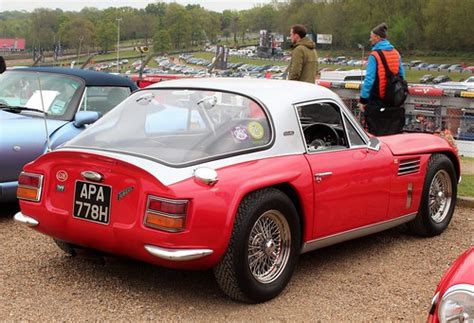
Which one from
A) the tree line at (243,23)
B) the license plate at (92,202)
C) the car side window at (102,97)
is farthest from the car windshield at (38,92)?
the license plate at (92,202)

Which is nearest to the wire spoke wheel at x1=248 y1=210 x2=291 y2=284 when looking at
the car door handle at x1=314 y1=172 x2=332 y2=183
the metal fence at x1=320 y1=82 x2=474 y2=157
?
the car door handle at x1=314 y1=172 x2=332 y2=183

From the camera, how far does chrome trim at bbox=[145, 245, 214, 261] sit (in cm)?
342

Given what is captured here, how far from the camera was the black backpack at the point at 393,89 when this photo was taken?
7035 mm

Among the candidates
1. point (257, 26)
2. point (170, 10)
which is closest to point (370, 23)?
→ point (257, 26)

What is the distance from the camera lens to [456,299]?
2.35 meters

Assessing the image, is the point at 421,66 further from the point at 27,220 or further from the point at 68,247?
the point at 27,220

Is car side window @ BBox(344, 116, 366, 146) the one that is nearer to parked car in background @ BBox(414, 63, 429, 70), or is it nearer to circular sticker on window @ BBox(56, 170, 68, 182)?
circular sticker on window @ BBox(56, 170, 68, 182)

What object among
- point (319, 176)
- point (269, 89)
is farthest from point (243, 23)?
point (319, 176)

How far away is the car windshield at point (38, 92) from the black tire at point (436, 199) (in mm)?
3608

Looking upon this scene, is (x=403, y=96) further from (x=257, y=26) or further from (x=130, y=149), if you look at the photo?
(x=257, y=26)

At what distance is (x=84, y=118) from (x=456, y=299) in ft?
14.5

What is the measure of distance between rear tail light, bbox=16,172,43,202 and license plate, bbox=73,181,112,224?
1.14 feet

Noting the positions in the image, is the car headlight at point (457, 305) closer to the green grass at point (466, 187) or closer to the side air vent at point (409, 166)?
the side air vent at point (409, 166)

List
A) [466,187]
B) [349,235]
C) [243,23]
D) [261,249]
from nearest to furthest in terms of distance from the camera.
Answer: [261,249], [349,235], [466,187], [243,23]
